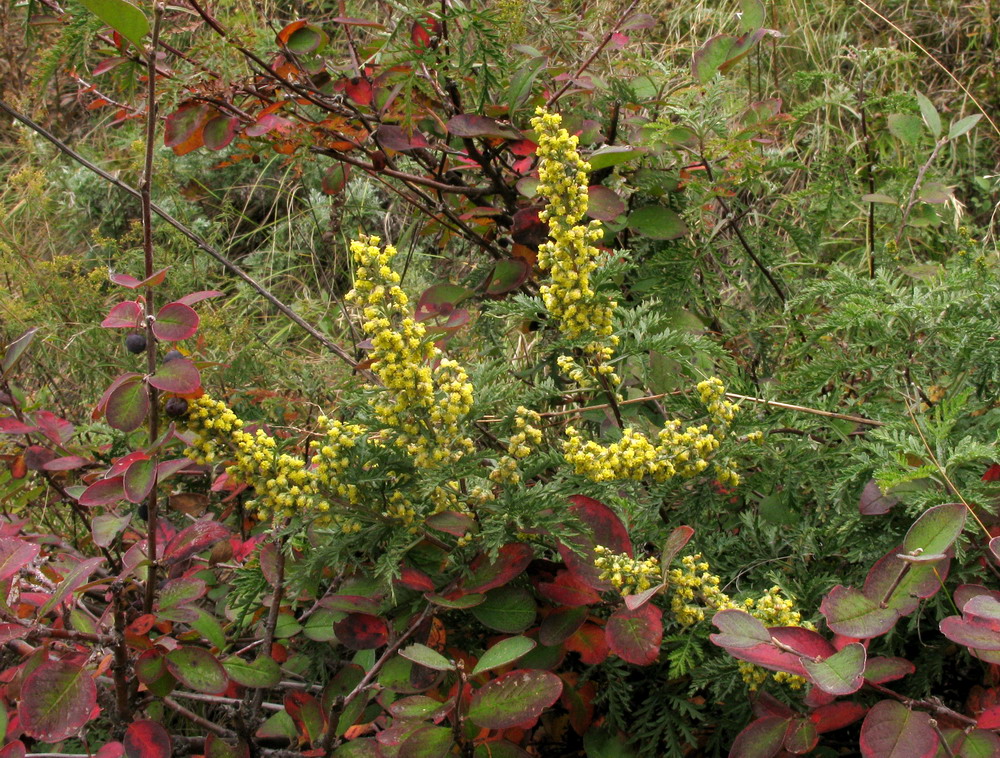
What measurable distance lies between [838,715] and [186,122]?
4.96 ft

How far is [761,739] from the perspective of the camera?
0.98 meters

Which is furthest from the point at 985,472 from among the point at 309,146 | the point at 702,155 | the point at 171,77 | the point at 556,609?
the point at 171,77

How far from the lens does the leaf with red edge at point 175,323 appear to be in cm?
113

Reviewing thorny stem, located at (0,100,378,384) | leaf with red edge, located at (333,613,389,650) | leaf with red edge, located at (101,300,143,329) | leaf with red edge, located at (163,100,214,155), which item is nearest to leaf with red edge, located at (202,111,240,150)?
leaf with red edge, located at (163,100,214,155)

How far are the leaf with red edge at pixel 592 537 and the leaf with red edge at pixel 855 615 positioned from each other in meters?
0.27

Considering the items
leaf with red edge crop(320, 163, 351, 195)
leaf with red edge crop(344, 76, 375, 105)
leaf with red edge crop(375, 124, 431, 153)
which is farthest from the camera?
leaf with red edge crop(320, 163, 351, 195)

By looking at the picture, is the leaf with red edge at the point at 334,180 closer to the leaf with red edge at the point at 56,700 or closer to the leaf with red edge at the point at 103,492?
the leaf with red edge at the point at 103,492

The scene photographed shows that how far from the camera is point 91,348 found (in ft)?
8.63

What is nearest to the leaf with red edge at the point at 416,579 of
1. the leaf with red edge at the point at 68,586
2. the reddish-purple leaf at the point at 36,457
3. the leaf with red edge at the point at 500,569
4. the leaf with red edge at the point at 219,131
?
the leaf with red edge at the point at 500,569

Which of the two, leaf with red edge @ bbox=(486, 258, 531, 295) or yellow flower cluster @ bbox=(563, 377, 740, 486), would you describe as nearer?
yellow flower cluster @ bbox=(563, 377, 740, 486)

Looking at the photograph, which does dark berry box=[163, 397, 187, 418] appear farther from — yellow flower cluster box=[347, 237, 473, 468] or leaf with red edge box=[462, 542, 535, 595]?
leaf with red edge box=[462, 542, 535, 595]

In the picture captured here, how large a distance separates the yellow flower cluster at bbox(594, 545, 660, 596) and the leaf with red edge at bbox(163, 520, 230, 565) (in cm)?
59

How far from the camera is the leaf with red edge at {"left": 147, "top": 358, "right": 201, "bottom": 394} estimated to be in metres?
1.07

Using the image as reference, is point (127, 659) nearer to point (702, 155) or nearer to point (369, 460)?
point (369, 460)
